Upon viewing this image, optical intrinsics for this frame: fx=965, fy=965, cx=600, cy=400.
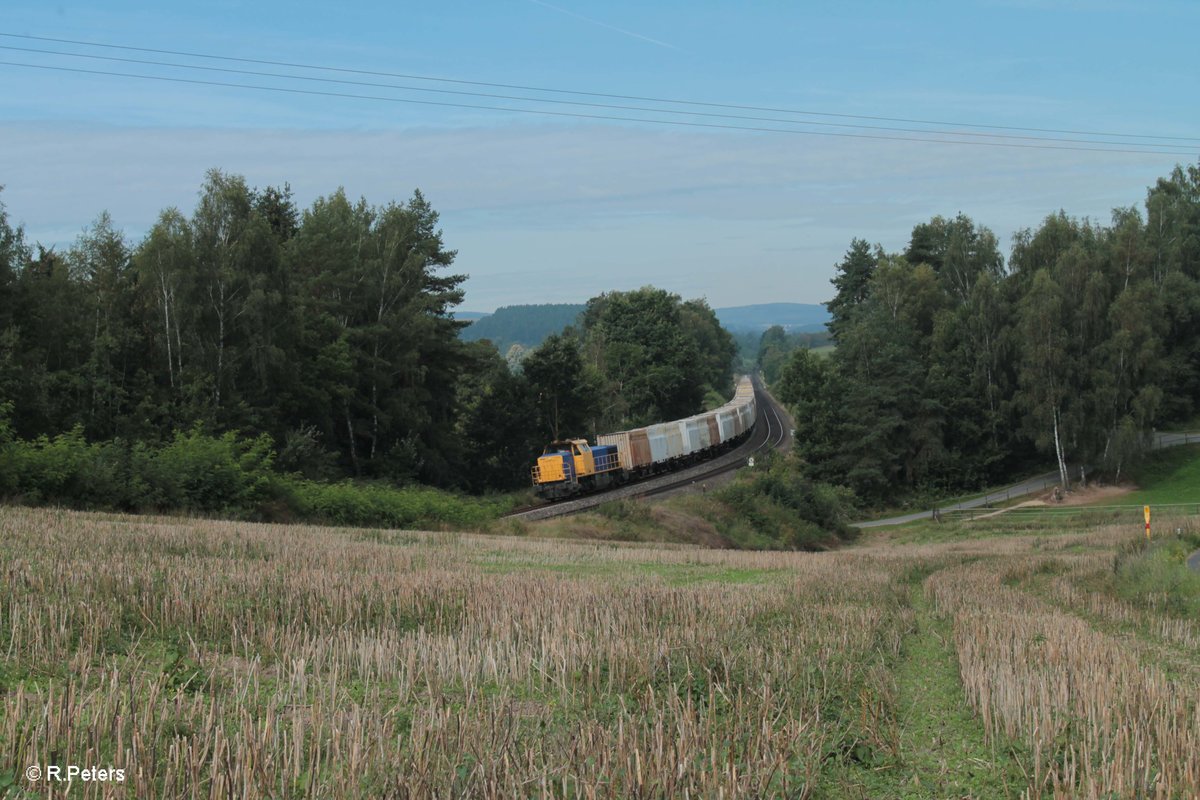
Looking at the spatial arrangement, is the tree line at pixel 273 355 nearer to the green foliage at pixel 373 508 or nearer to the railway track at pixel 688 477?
the green foliage at pixel 373 508

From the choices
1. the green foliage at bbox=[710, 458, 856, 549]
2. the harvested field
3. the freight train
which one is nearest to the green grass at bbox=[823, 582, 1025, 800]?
the harvested field

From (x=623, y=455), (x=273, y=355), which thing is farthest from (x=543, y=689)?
(x=623, y=455)

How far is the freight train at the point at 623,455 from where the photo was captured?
2114 inches

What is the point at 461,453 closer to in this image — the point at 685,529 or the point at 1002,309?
the point at 685,529

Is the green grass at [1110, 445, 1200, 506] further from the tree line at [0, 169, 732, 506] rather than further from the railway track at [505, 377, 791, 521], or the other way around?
the tree line at [0, 169, 732, 506]

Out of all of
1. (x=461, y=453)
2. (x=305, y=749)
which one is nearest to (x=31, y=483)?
(x=305, y=749)

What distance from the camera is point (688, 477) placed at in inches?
2520

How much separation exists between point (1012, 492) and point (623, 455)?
33.7 m

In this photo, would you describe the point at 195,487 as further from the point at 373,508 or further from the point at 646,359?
the point at 646,359

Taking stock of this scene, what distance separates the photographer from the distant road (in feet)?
217

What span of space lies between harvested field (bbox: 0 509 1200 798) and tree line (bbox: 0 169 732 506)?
22.1 meters

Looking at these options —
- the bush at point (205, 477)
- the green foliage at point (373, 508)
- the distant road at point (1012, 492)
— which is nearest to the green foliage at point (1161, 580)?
the green foliage at point (373, 508)

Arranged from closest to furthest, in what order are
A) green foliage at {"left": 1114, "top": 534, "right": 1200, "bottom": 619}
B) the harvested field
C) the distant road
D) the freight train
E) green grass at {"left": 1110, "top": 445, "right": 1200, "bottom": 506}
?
the harvested field → green foliage at {"left": 1114, "top": 534, "right": 1200, "bottom": 619} → the freight train → green grass at {"left": 1110, "top": 445, "right": 1200, "bottom": 506} → the distant road

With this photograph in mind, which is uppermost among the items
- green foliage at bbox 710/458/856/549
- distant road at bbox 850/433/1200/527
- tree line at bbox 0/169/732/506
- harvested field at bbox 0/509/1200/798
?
tree line at bbox 0/169/732/506
